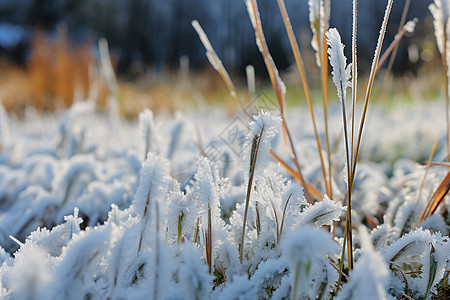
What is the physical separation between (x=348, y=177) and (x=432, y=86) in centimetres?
674

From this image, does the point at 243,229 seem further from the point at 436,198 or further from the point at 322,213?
the point at 436,198

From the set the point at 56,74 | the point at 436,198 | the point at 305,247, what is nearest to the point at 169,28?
the point at 56,74

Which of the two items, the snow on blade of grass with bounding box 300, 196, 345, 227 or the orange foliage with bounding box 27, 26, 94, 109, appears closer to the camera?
the snow on blade of grass with bounding box 300, 196, 345, 227

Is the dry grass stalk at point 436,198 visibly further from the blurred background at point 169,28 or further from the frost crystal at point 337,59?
the blurred background at point 169,28

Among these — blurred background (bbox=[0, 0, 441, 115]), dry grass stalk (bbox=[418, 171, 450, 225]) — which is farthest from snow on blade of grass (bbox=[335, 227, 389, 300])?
blurred background (bbox=[0, 0, 441, 115])

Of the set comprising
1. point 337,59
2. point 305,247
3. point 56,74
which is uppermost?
point 56,74

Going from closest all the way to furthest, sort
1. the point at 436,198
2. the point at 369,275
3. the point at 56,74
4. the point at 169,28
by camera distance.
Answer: the point at 369,275
the point at 436,198
the point at 56,74
the point at 169,28

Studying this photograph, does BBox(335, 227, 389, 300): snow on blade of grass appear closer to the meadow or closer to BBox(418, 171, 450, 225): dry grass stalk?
the meadow

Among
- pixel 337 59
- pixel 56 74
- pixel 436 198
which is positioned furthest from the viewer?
pixel 56 74

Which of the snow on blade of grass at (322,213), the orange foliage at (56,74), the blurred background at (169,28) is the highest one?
the blurred background at (169,28)

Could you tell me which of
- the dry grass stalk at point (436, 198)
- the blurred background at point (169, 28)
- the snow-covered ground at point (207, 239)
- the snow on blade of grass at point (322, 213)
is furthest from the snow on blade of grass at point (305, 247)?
the blurred background at point (169, 28)

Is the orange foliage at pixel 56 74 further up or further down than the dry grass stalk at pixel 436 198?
further up

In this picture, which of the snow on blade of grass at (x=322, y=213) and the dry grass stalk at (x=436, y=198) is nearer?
the snow on blade of grass at (x=322, y=213)

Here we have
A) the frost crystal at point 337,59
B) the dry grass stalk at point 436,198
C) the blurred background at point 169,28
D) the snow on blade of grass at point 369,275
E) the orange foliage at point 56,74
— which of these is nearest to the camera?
the snow on blade of grass at point 369,275
